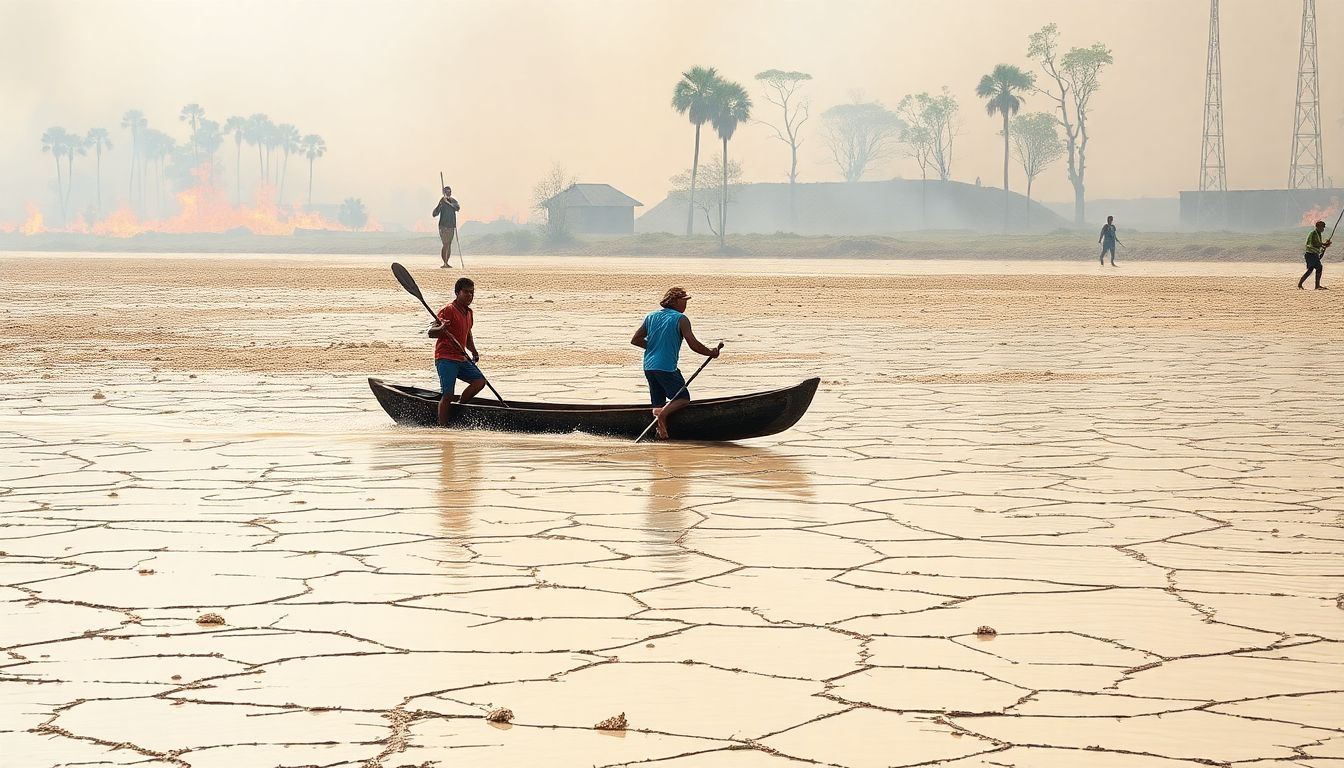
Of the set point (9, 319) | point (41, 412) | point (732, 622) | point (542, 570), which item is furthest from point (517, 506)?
point (9, 319)

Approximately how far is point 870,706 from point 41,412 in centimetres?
880

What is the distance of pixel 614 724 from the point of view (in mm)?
4254

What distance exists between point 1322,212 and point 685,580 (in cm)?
10138

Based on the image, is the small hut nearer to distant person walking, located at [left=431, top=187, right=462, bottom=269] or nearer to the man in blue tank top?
distant person walking, located at [left=431, top=187, right=462, bottom=269]

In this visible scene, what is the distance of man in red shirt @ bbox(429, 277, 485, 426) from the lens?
35.6 ft

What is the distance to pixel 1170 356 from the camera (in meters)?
16.7

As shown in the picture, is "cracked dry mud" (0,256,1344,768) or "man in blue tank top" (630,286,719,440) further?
"man in blue tank top" (630,286,719,440)

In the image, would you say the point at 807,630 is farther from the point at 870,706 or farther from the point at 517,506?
the point at 517,506

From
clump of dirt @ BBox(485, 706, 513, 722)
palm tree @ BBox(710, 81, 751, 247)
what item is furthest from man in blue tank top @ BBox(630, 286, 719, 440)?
palm tree @ BBox(710, 81, 751, 247)

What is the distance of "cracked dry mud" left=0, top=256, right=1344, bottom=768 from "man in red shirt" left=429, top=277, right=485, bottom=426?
0.34 metres

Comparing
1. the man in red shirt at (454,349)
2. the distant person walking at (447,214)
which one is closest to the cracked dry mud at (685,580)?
the man in red shirt at (454,349)

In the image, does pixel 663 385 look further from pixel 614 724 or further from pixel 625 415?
pixel 614 724

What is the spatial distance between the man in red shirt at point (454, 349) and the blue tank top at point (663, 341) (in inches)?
47.1

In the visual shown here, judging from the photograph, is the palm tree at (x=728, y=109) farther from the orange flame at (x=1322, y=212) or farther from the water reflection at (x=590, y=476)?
the water reflection at (x=590, y=476)
